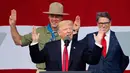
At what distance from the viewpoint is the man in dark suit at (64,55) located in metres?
3.11

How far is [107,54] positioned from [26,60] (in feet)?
3.76

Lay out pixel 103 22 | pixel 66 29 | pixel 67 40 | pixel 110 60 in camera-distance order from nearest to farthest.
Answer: pixel 67 40, pixel 66 29, pixel 103 22, pixel 110 60

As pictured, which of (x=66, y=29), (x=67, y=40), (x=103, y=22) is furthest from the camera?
(x=103, y=22)

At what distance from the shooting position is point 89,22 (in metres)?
4.73

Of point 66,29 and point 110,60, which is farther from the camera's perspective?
point 110,60

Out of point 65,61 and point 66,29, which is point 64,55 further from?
point 66,29

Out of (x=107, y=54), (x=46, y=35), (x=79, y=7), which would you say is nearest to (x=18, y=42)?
(x=46, y=35)

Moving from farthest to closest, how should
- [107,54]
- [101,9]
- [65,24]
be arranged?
[101,9] → [107,54] → [65,24]

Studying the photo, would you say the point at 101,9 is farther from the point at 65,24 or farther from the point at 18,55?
the point at 65,24

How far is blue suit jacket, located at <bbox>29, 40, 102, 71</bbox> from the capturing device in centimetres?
313

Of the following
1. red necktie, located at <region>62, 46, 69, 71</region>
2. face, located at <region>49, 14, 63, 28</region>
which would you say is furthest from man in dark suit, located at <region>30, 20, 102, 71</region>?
face, located at <region>49, 14, 63, 28</region>

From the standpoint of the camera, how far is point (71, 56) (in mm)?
3164

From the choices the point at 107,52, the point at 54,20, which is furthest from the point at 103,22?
the point at 54,20

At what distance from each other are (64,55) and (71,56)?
0.16 feet
